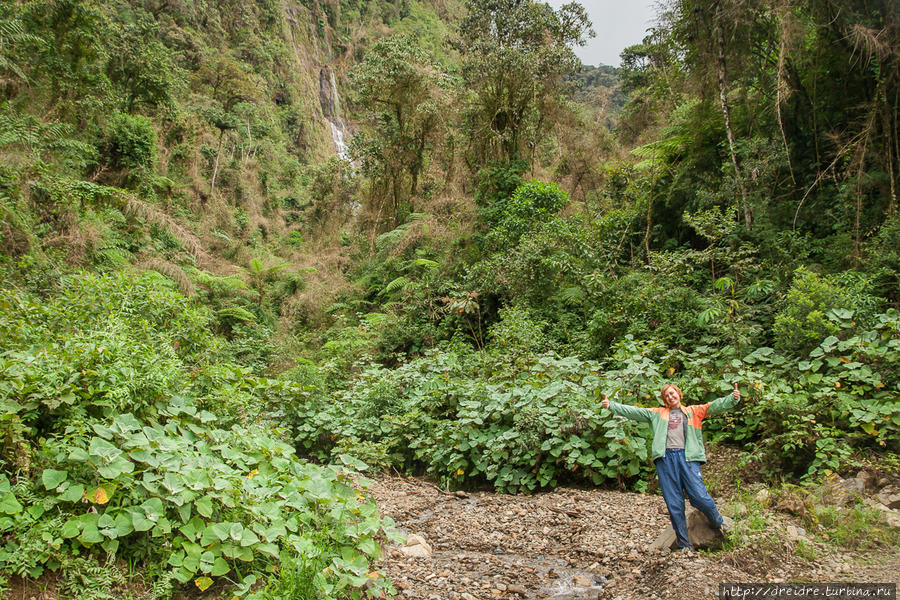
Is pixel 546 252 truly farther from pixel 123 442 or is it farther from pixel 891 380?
pixel 123 442

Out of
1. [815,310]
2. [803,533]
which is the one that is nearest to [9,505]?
[803,533]

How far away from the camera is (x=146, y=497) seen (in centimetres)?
296

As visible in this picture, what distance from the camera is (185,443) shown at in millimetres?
3361

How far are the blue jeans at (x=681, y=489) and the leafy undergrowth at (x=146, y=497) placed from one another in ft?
7.10

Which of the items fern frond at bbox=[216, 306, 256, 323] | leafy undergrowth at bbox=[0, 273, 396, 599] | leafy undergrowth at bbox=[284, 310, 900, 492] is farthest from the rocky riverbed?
fern frond at bbox=[216, 306, 256, 323]

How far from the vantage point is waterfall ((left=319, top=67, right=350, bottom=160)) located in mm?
45650

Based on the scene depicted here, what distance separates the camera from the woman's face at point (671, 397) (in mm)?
3988

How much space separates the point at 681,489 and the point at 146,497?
12.2 feet

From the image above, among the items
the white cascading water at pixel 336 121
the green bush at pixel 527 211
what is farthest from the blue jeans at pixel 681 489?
the white cascading water at pixel 336 121

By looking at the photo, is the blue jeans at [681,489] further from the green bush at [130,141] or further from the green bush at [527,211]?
the green bush at [130,141]

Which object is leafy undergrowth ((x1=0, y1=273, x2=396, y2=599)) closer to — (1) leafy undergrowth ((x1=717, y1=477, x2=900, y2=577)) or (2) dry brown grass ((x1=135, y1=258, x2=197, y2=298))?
(1) leafy undergrowth ((x1=717, y1=477, x2=900, y2=577))

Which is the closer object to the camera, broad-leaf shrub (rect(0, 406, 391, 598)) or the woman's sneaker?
broad-leaf shrub (rect(0, 406, 391, 598))

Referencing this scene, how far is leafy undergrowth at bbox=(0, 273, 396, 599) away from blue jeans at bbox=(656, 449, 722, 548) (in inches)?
85.3

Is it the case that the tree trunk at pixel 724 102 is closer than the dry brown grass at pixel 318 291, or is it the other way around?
the tree trunk at pixel 724 102
